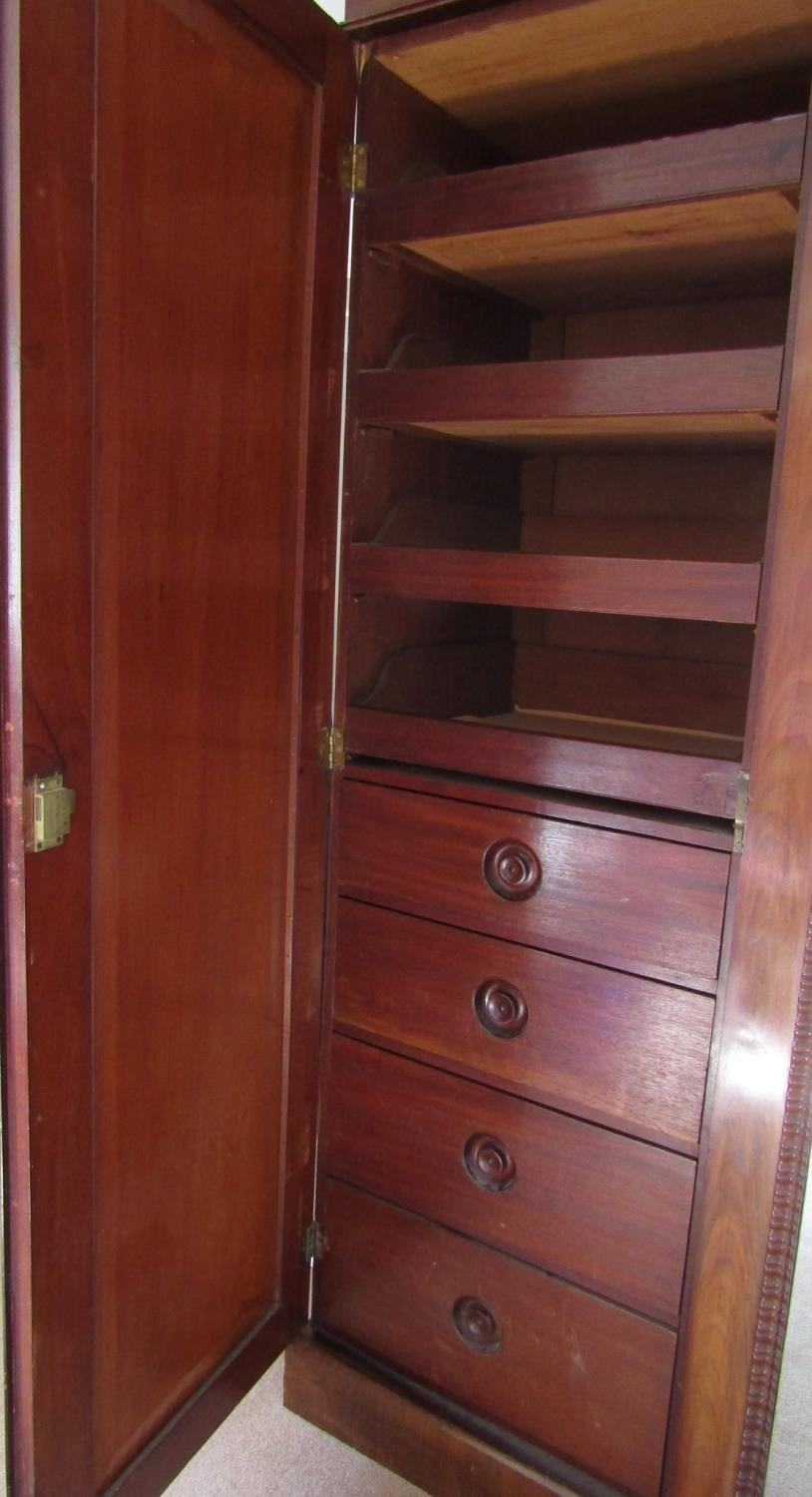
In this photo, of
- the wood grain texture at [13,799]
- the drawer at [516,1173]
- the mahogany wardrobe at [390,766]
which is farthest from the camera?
the drawer at [516,1173]

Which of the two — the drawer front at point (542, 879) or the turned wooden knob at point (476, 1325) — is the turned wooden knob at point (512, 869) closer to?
the drawer front at point (542, 879)

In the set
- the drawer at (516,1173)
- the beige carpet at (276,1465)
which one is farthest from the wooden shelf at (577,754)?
the beige carpet at (276,1465)

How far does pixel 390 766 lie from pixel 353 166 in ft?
2.11

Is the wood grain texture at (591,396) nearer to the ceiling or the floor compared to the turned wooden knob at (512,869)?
nearer to the ceiling

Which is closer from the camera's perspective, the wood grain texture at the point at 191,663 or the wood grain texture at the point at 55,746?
the wood grain texture at the point at 55,746

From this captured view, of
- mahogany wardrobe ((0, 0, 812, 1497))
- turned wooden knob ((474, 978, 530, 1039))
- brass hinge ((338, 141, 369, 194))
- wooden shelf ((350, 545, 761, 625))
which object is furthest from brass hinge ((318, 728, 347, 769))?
brass hinge ((338, 141, 369, 194))

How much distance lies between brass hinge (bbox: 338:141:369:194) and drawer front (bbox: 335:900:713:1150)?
785 mm

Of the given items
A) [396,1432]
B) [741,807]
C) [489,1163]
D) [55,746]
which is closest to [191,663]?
[55,746]

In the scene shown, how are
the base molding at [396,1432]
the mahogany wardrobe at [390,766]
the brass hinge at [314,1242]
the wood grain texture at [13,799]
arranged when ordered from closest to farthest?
the wood grain texture at [13,799] → the mahogany wardrobe at [390,766] → the base molding at [396,1432] → the brass hinge at [314,1242]

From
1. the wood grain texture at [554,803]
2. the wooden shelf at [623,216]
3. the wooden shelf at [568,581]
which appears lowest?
the wood grain texture at [554,803]

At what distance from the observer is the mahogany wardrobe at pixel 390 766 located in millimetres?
810

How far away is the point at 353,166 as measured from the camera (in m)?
1.05

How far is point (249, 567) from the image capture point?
995 mm

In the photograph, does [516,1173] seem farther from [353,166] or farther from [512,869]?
[353,166]
